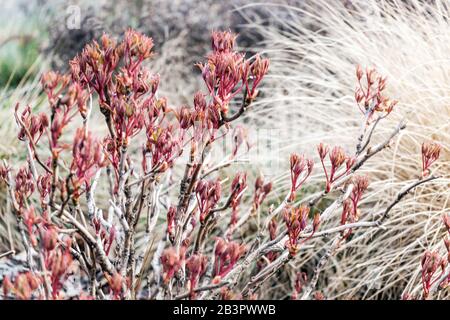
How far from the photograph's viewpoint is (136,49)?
3.15 ft

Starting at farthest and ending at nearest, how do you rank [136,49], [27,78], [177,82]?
[177,82]
[27,78]
[136,49]

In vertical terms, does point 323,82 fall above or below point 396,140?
above

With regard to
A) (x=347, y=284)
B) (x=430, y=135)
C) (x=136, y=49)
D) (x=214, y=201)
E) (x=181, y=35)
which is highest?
(x=181, y=35)

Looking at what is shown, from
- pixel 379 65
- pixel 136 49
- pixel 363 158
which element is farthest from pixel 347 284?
pixel 136 49

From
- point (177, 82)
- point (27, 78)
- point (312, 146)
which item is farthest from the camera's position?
point (177, 82)

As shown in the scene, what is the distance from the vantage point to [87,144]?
0.83 meters

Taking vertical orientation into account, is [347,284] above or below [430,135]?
below

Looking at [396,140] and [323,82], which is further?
[323,82]
